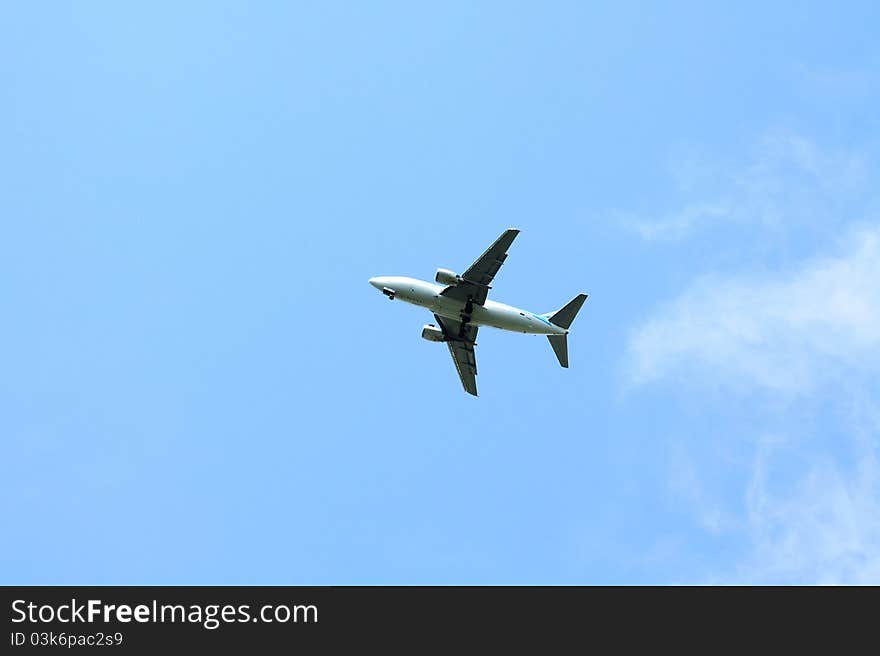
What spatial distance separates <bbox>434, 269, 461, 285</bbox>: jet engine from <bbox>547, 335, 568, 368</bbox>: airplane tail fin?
1056cm

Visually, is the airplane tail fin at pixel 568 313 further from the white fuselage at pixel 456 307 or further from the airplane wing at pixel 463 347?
the airplane wing at pixel 463 347

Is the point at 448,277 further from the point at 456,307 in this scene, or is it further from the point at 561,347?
the point at 561,347

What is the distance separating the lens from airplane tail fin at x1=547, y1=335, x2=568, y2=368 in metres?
90.4

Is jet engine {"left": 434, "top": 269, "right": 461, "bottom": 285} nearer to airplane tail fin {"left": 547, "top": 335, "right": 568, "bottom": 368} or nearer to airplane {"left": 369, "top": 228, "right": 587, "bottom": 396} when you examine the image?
airplane {"left": 369, "top": 228, "right": 587, "bottom": 396}

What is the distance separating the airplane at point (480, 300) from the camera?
86688 mm

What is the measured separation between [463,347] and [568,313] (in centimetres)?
1159

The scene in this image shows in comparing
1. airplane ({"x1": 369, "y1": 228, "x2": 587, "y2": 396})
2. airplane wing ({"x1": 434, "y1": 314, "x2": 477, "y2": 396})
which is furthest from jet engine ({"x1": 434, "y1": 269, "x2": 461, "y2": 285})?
airplane wing ({"x1": 434, "y1": 314, "x2": 477, "y2": 396})

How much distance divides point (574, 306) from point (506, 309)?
22.4ft

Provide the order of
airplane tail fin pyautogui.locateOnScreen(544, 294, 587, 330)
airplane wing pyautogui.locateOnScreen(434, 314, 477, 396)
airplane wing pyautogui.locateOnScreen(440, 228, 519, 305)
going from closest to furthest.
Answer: airplane wing pyautogui.locateOnScreen(440, 228, 519, 305) → airplane tail fin pyautogui.locateOnScreen(544, 294, 587, 330) → airplane wing pyautogui.locateOnScreen(434, 314, 477, 396)

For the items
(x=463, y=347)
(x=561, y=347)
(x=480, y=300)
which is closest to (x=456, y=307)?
(x=480, y=300)

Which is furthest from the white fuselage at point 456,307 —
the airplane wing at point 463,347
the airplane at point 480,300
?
the airplane wing at point 463,347
